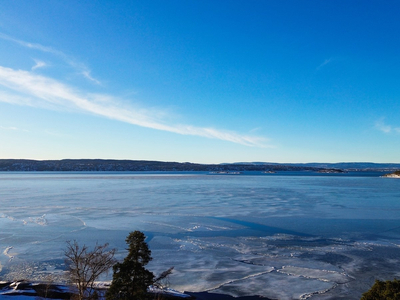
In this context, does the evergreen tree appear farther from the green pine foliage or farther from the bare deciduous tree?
the green pine foliage

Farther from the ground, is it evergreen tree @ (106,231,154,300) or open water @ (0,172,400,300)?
evergreen tree @ (106,231,154,300)

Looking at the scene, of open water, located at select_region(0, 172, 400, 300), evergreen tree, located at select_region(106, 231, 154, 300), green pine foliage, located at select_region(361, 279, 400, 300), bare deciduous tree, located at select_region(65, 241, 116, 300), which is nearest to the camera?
green pine foliage, located at select_region(361, 279, 400, 300)

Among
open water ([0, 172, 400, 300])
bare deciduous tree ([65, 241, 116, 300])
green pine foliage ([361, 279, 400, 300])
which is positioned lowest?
open water ([0, 172, 400, 300])

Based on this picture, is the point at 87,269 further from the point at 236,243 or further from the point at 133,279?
the point at 236,243

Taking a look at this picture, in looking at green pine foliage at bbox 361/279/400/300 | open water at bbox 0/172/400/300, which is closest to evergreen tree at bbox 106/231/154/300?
open water at bbox 0/172/400/300

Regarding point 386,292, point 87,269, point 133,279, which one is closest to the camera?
point 386,292

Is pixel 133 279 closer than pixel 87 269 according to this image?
Yes

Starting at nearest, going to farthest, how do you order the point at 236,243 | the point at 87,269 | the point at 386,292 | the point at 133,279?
the point at 386,292 < the point at 133,279 < the point at 87,269 < the point at 236,243

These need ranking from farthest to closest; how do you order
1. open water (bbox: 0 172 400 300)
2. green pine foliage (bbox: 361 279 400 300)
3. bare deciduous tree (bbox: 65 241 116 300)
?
open water (bbox: 0 172 400 300) < bare deciduous tree (bbox: 65 241 116 300) < green pine foliage (bbox: 361 279 400 300)

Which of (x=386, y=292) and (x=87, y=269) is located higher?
(x=386, y=292)

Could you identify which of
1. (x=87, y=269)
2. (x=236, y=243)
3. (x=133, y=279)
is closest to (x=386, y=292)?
(x=133, y=279)

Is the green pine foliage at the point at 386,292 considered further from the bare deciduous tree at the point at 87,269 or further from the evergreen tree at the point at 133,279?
the bare deciduous tree at the point at 87,269

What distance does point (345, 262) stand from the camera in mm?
11453

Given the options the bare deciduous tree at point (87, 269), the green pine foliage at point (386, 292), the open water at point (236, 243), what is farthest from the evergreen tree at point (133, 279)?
the green pine foliage at point (386, 292)
